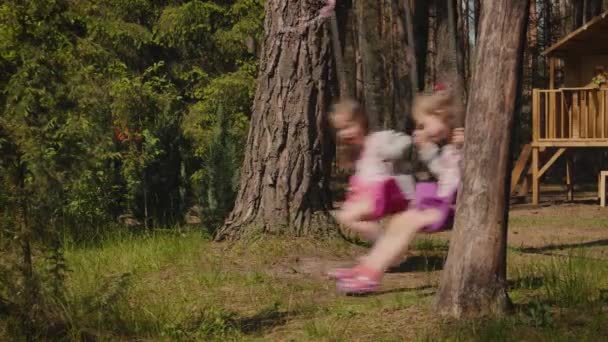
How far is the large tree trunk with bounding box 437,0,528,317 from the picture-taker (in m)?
6.05

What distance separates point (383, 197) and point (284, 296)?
3.64 feet

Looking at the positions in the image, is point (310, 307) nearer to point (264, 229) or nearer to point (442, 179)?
point (442, 179)

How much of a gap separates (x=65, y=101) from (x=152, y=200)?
662cm

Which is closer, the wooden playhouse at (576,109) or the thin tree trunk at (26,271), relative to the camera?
the thin tree trunk at (26,271)

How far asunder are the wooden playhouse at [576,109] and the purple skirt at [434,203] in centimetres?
1423

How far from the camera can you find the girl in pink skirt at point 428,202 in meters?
6.86

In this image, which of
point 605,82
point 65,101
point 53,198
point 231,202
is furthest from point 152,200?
point 605,82

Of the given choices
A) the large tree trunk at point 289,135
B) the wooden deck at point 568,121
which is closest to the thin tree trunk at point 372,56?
the wooden deck at point 568,121

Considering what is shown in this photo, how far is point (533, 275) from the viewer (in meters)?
7.85

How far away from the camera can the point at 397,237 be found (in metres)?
6.89

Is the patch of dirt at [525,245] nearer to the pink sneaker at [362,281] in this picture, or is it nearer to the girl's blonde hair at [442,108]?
the pink sneaker at [362,281]

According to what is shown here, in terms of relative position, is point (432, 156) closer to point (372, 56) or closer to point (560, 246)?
point (560, 246)

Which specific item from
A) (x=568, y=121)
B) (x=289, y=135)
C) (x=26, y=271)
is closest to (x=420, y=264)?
(x=289, y=135)

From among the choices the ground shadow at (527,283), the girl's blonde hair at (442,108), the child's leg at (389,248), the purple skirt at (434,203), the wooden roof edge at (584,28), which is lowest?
the ground shadow at (527,283)
